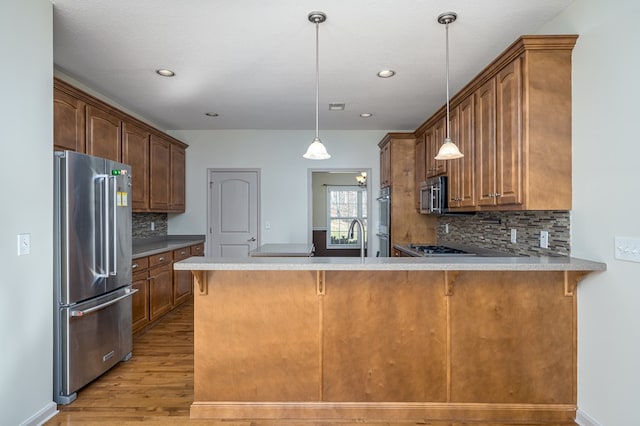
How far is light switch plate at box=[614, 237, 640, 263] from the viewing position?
5.78 feet

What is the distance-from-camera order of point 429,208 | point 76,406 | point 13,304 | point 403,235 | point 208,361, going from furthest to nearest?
point 403,235 → point 429,208 → point 76,406 → point 208,361 → point 13,304

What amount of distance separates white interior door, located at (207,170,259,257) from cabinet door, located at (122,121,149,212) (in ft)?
4.24

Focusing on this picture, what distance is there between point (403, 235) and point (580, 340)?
266 centimetres

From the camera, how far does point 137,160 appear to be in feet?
13.3

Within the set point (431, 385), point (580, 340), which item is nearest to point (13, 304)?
point (431, 385)

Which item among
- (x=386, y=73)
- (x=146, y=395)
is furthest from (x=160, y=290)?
(x=386, y=73)

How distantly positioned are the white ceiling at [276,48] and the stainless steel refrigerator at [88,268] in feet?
3.16

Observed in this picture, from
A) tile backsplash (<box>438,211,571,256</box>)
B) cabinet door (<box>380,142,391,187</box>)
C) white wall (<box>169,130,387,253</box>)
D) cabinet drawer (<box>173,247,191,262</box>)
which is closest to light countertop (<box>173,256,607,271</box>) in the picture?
tile backsplash (<box>438,211,571,256</box>)

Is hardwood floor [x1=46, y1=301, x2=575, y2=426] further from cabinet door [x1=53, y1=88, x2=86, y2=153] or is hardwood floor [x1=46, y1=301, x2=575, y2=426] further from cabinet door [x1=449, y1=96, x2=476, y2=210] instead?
cabinet door [x1=53, y1=88, x2=86, y2=153]

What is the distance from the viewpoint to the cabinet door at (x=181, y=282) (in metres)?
4.53

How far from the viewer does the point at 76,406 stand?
7.68ft

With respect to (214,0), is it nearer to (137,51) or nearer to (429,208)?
(137,51)

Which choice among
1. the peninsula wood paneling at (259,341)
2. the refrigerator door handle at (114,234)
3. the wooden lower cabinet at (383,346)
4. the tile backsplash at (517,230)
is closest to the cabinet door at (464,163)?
the tile backsplash at (517,230)

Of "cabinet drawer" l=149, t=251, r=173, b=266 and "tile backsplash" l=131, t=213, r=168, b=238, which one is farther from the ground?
"tile backsplash" l=131, t=213, r=168, b=238
